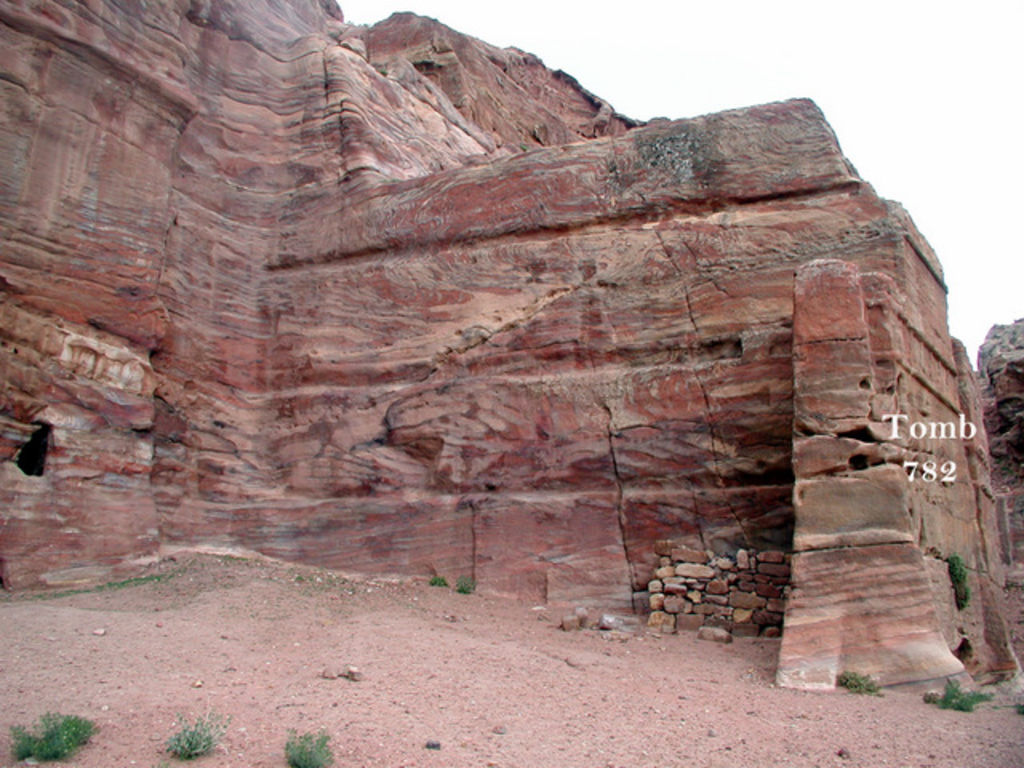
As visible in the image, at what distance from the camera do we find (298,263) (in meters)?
13.4

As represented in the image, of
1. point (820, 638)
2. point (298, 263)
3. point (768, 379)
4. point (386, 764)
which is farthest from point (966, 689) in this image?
point (298, 263)

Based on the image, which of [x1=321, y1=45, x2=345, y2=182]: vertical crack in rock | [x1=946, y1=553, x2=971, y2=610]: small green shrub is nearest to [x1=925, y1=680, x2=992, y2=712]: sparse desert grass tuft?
[x1=946, y1=553, x2=971, y2=610]: small green shrub

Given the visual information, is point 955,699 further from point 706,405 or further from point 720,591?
point 706,405

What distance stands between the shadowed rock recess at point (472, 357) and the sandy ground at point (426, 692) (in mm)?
1007

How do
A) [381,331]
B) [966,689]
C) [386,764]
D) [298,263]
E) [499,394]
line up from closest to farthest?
[386,764] < [966,689] < [499,394] < [381,331] < [298,263]

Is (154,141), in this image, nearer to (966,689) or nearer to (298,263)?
(298,263)

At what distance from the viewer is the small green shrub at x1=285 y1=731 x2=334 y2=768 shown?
4910 mm

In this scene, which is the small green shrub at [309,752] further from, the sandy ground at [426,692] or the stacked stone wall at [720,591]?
the stacked stone wall at [720,591]

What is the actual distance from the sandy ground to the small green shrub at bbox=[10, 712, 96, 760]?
4.0 inches

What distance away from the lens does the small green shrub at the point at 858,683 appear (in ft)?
23.1

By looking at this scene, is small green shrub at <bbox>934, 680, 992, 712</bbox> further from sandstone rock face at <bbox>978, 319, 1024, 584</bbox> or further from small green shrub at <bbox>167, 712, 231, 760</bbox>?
sandstone rock face at <bbox>978, 319, 1024, 584</bbox>

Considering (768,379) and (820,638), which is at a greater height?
(768,379)

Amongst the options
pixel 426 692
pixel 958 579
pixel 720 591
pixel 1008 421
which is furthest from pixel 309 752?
pixel 1008 421

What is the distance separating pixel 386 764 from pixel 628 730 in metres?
1.92
